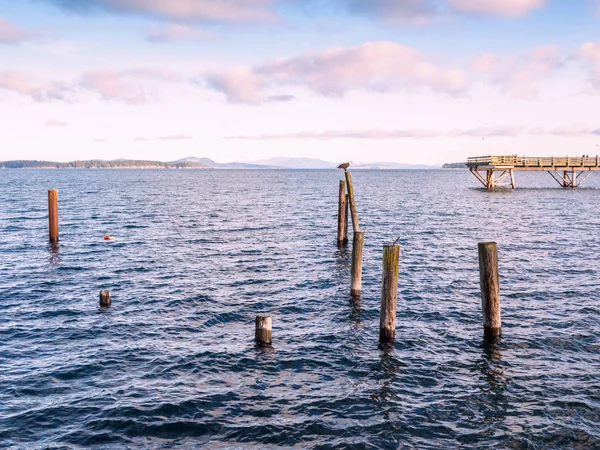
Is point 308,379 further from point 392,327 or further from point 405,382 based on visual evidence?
point 392,327

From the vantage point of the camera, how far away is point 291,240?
122 feet

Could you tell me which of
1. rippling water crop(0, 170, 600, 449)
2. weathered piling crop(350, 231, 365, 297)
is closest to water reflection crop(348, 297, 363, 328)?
rippling water crop(0, 170, 600, 449)

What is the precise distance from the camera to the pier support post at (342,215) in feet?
96.0

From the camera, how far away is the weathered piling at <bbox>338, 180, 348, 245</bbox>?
29255 millimetres

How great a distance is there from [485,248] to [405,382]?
4420 mm

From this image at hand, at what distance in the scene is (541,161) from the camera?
233 ft

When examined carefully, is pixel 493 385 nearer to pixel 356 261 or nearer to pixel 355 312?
pixel 355 312

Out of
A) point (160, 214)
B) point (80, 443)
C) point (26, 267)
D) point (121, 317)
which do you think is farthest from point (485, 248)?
point (160, 214)

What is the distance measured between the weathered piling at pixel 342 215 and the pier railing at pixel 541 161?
4581 cm

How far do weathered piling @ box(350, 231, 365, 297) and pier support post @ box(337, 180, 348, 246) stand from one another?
8025 millimetres

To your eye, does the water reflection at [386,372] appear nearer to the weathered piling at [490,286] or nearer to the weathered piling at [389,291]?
the weathered piling at [389,291]

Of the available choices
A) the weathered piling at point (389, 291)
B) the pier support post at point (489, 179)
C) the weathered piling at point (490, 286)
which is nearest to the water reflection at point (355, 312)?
the weathered piling at point (389, 291)

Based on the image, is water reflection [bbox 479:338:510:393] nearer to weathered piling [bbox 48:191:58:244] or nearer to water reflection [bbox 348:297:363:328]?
water reflection [bbox 348:297:363:328]

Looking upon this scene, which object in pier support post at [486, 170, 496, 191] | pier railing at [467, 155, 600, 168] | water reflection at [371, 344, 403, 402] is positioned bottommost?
water reflection at [371, 344, 403, 402]
